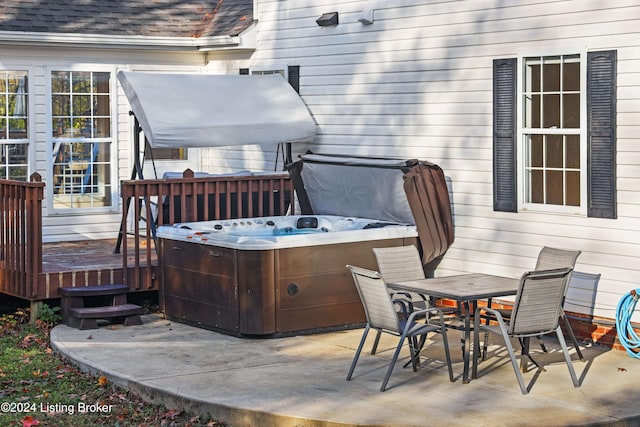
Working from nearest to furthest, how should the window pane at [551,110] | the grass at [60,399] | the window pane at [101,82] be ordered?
the grass at [60,399]
the window pane at [551,110]
the window pane at [101,82]

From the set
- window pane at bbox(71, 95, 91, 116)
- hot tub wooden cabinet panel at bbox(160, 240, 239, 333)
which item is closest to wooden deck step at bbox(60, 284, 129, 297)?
hot tub wooden cabinet panel at bbox(160, 240, 239, 333)

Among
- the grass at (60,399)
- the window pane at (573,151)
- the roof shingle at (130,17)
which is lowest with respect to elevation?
the grass at (60,399)

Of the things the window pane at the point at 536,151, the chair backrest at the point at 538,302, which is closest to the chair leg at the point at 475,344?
the chair backrest at the point at 538,302

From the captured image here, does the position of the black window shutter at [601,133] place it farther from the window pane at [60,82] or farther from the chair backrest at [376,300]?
the window pane at [60,82]

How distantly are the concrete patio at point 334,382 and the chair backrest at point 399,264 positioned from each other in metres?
0.63

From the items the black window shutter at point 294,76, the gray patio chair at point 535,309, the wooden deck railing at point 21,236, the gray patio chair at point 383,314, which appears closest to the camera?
the gray patio chair at point 535,309

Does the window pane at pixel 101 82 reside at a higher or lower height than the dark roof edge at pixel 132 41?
lower

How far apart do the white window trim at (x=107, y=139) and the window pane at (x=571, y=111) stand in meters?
6.21

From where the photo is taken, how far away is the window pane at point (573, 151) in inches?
360

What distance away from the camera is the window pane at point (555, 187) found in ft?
30.6

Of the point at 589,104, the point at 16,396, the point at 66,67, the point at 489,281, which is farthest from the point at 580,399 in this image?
the point at 66,67

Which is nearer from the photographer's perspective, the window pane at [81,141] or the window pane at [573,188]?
the window pane at [573,188]

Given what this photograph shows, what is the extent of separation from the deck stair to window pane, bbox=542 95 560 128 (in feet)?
13.4

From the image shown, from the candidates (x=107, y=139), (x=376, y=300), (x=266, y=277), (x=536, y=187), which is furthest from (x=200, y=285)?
(x=107, y=139)
